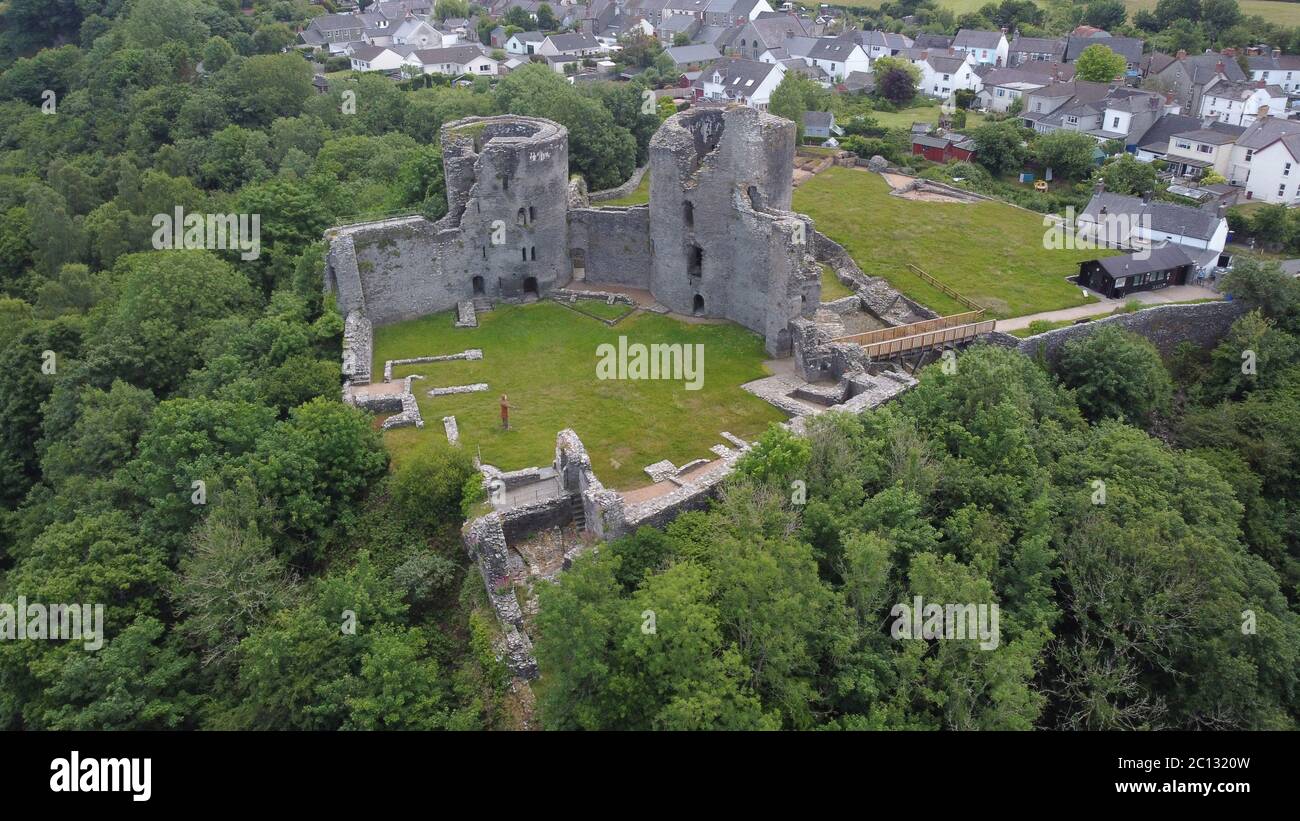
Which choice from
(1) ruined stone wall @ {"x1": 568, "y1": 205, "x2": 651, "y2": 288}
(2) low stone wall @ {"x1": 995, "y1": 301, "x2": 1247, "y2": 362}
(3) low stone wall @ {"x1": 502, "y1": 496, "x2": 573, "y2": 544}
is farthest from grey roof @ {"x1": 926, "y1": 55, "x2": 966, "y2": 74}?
(3) low stone wall @ {"x1": 502, "y1": 496, "x2": 573, "y2": 544}

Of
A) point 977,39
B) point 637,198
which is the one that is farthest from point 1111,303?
point 977,39

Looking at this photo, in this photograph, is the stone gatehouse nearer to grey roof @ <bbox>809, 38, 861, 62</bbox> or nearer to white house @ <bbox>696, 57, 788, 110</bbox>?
white house @ <bbox>696, 57, 788, 110</bbox>

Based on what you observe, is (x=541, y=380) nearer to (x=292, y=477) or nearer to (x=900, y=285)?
(x=292, y=477)

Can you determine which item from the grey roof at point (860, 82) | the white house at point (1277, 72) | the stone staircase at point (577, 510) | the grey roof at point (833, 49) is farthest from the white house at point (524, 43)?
the stone staircase at point (577, 510)

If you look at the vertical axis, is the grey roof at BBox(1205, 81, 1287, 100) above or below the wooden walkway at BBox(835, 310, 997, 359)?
above

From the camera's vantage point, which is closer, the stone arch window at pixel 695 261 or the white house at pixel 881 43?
A: the stone arch window at pixel 695 261

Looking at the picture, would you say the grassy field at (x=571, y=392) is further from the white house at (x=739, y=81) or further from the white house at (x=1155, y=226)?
the white house at (x=739, y=81)
